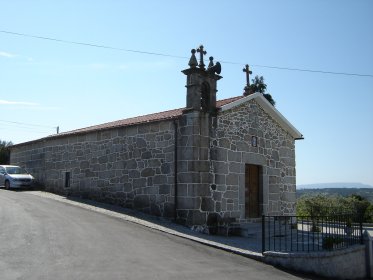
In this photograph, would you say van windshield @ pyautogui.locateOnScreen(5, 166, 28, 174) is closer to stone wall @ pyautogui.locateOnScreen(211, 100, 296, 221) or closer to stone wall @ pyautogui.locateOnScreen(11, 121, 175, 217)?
stone wall @ pyautogui.locateOnScreen(11, 121, 175, 217)

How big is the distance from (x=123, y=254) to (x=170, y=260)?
995mm

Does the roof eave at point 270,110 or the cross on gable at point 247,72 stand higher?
the cross on gable at point 247,72

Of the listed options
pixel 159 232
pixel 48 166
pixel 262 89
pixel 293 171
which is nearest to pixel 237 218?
pixel 159 232

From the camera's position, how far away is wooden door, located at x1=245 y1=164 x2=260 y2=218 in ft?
48.3

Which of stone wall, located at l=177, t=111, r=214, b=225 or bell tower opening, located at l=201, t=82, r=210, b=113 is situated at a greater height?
bell tower opening, located at l=201, t=82, r=210, b=113

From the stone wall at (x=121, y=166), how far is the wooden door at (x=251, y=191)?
3192 millimetres

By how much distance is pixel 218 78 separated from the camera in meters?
13.9

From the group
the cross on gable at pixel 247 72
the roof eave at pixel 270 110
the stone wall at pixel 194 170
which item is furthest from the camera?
the cross on gable at pixel 247 72

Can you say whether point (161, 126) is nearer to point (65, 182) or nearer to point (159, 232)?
point (159, 232)

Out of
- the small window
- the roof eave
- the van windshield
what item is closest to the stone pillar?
the roof eave

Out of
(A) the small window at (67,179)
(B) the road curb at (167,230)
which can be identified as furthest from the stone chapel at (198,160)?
(B) the road curb at (167,230)

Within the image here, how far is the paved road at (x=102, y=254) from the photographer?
693 centimetres

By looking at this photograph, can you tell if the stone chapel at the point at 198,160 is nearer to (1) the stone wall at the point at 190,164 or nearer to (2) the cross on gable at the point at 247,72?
(1) the stone wall at the point at 190,164

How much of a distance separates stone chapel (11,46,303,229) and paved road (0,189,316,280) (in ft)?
7.07
